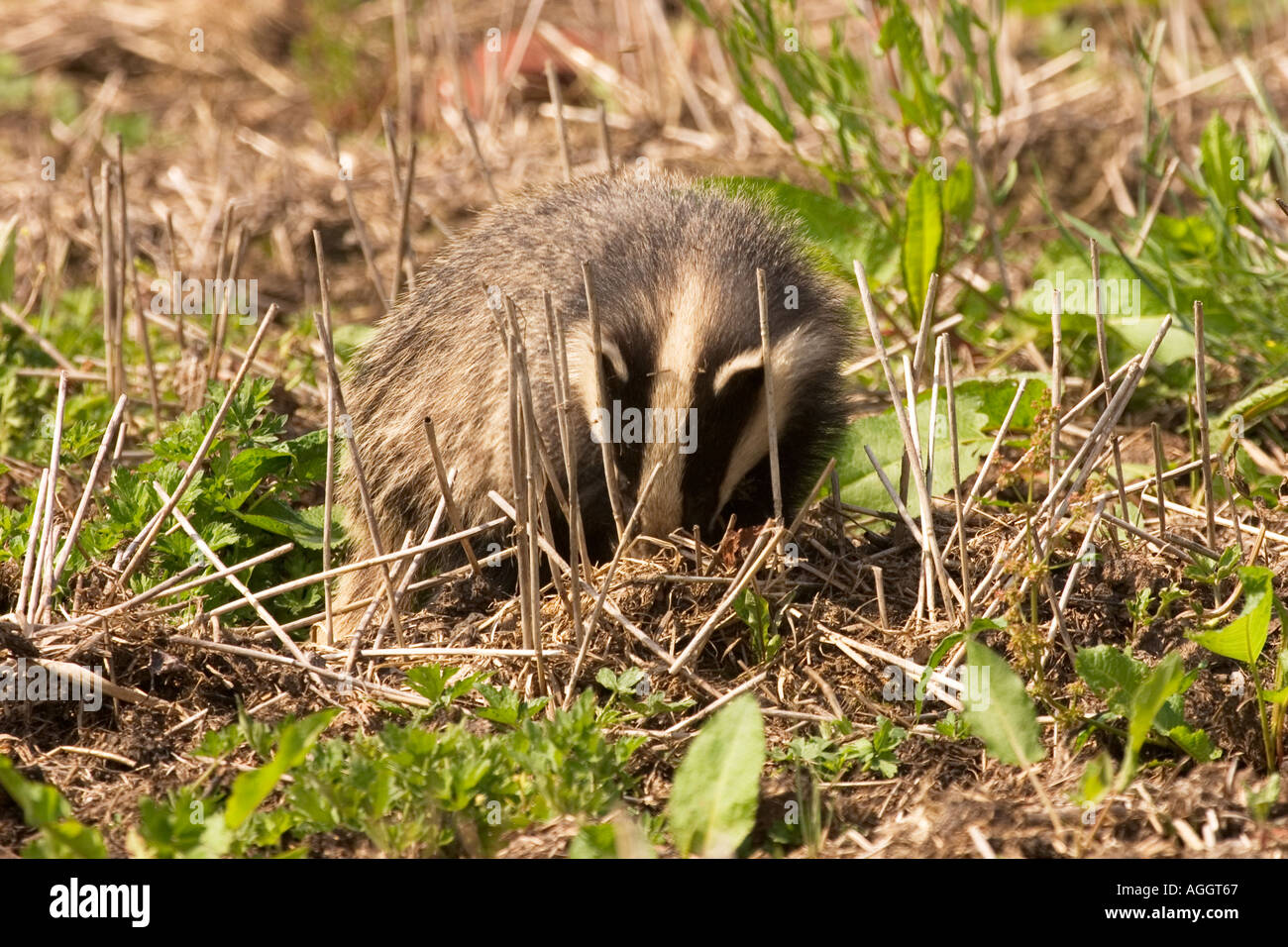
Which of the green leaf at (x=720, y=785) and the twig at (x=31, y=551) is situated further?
the twig at (x=31, y=551)

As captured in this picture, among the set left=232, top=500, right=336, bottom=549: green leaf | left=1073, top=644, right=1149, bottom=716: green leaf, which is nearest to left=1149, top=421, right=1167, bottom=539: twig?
left=1073, top=644, right=1149, bottom=716: green leaf

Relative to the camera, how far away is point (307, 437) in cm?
491

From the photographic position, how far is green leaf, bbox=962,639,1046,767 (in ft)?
11.5

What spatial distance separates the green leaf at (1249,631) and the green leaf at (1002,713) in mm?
487

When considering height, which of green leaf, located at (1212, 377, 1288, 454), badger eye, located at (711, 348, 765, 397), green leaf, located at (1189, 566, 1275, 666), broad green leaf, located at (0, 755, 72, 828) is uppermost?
badger eye, located at (711, 348, 765, 397)

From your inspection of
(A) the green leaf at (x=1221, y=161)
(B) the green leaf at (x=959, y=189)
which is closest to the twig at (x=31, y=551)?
(B) the green leaf at (x=959, y=189)

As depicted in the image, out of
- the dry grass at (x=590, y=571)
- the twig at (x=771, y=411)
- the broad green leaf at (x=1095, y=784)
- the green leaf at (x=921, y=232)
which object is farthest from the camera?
the green leaf at (x=921, y=232)

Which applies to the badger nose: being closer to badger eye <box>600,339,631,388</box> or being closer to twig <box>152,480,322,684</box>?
badger eye <box>600,339,631,388</box>

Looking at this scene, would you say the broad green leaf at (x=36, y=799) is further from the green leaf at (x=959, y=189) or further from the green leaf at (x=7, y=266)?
the green leaf at (x=959, y=189)

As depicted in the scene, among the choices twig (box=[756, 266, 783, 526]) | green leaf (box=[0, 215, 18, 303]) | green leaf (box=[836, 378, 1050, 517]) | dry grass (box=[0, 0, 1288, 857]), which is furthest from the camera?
green leaf (box=[0, 215, 18, 303])

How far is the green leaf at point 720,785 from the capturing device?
330cm
